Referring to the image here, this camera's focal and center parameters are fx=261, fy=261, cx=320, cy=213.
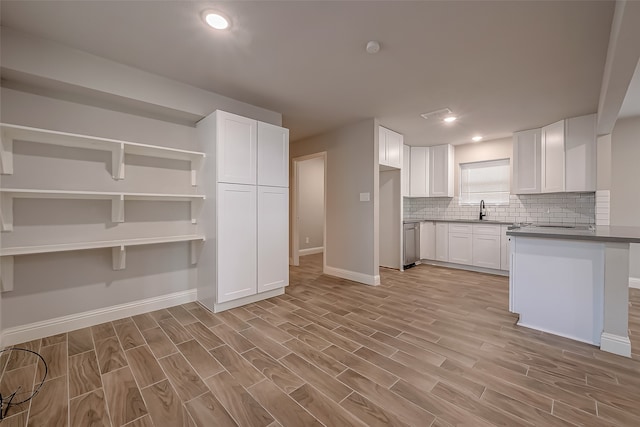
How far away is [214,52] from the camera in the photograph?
2238 millimetres

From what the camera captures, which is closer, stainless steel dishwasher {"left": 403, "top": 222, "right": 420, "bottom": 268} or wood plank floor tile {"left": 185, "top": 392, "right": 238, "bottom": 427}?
wood plank floor tile {"left": 185, "top": 392, "right": 238, "bottom": 427}

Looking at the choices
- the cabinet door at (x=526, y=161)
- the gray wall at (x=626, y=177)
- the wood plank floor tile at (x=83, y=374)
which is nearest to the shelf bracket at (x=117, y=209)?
the wood plank floor tile at (x=83, y=374)

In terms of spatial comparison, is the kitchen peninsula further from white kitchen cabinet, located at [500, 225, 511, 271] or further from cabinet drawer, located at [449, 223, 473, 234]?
cabinet drawer, located at [449, 223, 473, 234]

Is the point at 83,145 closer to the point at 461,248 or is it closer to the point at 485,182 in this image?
the point at 461,248

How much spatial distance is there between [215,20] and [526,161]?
4881 millimetres

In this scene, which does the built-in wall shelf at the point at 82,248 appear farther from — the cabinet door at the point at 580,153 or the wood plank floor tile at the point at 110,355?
the cabinet door at the point at 580,153

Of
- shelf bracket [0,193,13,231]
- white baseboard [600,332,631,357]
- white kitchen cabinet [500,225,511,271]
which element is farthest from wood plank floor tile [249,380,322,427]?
white kitchen cabinet [500,225,511,271]

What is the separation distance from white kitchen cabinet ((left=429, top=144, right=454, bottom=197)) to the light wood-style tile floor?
298 cm

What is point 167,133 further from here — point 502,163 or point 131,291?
point 502,163

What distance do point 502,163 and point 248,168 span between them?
4743 millimetres

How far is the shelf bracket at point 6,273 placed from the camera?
2.06 m

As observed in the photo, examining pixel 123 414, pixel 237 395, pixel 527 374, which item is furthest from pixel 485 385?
pixel 123 414

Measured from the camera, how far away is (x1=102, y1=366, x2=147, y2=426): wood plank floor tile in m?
1.43

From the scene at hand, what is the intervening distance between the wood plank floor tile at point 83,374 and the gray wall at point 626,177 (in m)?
6.31
